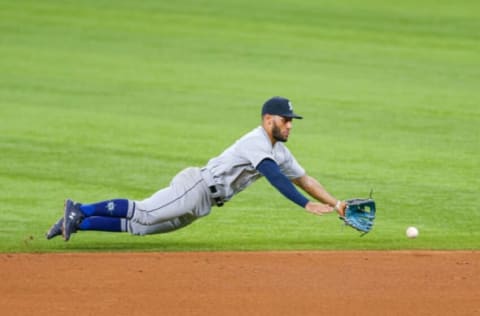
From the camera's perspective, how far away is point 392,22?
26.8m

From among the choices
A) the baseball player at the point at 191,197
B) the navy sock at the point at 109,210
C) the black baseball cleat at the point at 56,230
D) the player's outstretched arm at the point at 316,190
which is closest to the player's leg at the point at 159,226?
the baseball player at the point at 191,197

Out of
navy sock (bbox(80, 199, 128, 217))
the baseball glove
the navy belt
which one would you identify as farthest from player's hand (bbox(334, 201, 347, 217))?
navy sock (bbox(80, 199, 128, 217))

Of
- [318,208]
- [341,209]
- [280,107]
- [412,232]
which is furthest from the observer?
[412,232]

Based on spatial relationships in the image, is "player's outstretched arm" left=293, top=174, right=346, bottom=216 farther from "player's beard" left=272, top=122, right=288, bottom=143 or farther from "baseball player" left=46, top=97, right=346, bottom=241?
"player's beard" left=272, top=122, right=288, bottom=143

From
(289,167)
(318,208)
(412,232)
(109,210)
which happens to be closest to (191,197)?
(109,210)

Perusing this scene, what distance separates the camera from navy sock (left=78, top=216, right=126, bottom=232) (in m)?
10.9

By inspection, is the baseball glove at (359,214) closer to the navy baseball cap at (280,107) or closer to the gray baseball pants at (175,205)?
the navy baseball cap at (280,107)

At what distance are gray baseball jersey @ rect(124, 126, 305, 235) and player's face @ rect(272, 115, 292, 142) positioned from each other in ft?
0.36

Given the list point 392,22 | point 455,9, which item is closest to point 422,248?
point 392,22

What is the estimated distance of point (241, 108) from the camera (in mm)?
18703

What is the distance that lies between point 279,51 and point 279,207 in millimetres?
10389

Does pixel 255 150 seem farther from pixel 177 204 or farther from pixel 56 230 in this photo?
pixel 56 230

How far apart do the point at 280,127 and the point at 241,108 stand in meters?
8.24

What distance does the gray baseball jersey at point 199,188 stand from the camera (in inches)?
421
